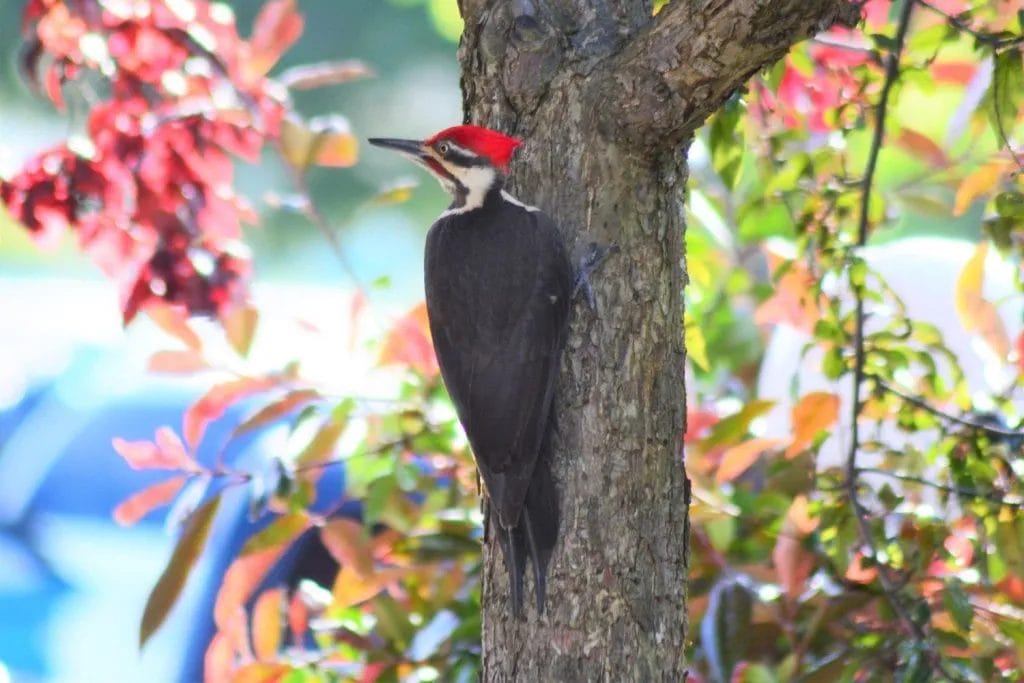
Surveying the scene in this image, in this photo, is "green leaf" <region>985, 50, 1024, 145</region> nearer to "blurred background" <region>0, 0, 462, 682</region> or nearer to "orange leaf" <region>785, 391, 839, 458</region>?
"orange leaf" <region>785, 391, 839, 458</region>

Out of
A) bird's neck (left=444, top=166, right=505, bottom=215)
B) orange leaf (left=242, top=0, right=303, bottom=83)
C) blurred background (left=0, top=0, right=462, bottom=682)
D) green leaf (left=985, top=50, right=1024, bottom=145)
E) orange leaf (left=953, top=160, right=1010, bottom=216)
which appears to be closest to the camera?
green leaf (left=985, top=50, right=1024, bottom=145)

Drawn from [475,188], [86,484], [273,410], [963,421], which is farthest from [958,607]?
[86,484]

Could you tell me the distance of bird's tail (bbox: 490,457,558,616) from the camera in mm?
1437

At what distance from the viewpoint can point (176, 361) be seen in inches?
81.7

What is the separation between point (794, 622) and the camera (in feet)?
6.34

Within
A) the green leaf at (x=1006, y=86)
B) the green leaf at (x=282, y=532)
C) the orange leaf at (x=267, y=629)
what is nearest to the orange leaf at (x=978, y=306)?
the green leaf at (x=1006, y=86)

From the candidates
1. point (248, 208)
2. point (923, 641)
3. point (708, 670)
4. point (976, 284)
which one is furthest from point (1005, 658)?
point (248, 208)

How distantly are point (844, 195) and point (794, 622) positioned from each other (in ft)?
2.13

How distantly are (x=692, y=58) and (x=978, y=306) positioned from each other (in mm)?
738

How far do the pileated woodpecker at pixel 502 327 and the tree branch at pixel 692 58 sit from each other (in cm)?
16

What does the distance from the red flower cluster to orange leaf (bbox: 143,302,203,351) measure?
14 cm

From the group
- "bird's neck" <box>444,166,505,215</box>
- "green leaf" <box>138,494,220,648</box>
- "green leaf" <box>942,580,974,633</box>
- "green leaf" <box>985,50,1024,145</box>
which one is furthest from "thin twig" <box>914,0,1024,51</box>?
"green leaf" <box>138,494,220,648</box>

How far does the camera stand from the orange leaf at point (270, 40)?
2252 millimetres

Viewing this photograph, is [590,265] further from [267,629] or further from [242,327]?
[267,629]
